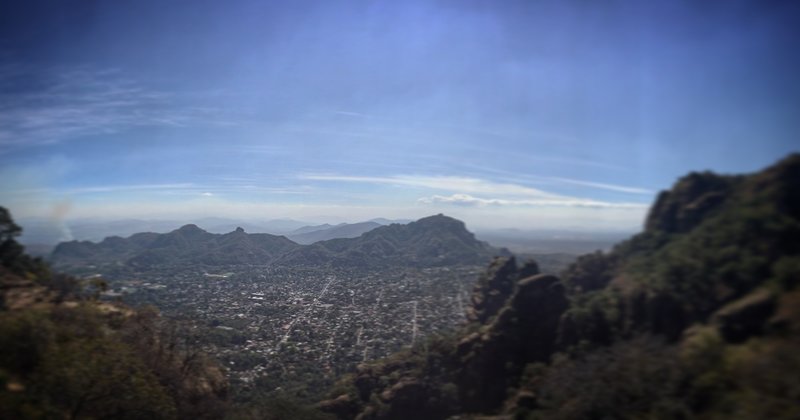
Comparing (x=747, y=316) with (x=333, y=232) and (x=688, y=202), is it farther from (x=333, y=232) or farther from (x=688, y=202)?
(x=333, y=232)

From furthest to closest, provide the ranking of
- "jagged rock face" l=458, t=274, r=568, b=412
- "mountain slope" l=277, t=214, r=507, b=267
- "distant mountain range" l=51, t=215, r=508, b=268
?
"mountain slope" l=277, t=214, r=507, b=267
"distant mountain range" l=51, t=215, r=508, b=268
"jagged rock face" l=458, t=274, r=568, b=412

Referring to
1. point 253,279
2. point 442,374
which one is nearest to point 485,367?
point 442,374

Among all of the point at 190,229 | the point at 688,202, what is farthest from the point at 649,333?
Result: the point at 190,229

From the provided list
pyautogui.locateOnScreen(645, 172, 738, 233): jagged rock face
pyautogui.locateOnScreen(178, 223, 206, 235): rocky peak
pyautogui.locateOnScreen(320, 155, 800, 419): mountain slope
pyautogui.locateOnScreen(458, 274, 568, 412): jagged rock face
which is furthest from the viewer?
pyautogui.locateOnScreen(178, 223, 206, 235): rocky peak

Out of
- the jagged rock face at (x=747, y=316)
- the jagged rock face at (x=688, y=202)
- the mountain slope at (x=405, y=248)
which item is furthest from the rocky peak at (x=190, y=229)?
the jagged rock face at (x=747, y=316)

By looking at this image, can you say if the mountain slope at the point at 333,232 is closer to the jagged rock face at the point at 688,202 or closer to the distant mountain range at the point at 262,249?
the distant mountain range at the point at 262,249

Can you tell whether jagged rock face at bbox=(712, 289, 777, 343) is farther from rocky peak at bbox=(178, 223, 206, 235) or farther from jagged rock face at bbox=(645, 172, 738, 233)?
rocky peak at bbox=(178, 223, 206, 235)

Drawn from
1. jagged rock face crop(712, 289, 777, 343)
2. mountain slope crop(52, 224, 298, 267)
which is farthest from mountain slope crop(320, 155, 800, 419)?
mountain slope crop(52, 224, 298, 267)
